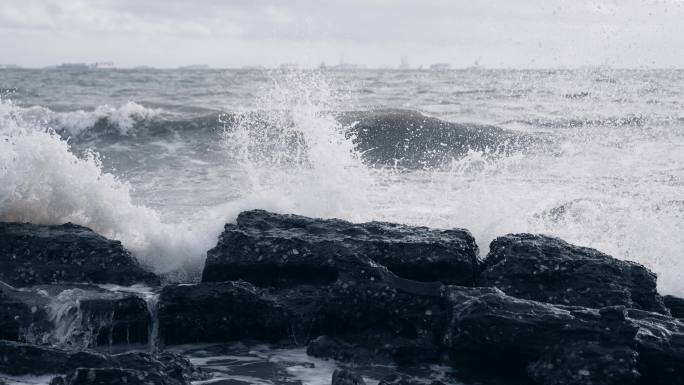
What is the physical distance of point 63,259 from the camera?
5785 millimetres

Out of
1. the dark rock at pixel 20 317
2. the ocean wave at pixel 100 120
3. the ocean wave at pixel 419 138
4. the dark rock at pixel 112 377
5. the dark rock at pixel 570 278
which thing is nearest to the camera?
the dark rock at pixel 112 377

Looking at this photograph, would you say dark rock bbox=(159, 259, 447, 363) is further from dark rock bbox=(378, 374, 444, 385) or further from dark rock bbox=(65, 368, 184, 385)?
dark rock bbox=(65, 368, 184, 385)

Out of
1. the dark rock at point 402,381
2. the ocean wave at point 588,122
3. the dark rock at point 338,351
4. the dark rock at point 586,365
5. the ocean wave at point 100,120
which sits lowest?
the dark rock at point 338,351

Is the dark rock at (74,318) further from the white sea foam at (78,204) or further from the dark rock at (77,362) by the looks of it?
the white sea foam at (78,204)

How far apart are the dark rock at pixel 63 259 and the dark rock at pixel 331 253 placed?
87 centimetres

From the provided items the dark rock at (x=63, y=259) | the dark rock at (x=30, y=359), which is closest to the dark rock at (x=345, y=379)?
the dark rock at (x=30, y=359)

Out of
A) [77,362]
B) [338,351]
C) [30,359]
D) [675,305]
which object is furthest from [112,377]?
[675,305]

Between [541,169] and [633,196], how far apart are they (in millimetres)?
2591

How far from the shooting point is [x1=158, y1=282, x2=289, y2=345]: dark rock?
16.2 feet

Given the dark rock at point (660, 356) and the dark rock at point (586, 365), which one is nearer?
the dark rock at point (586, 365)

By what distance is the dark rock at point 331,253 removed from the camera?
5.20m

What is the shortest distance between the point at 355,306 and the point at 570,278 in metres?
1.58

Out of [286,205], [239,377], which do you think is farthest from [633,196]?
[239,377]

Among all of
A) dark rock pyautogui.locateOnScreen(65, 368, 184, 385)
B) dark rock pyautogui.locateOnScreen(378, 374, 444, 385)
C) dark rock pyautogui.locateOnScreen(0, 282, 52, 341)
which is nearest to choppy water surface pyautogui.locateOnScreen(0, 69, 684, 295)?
dark rock pyautogui.locateOnScreen(0, 282, 52, 341)
